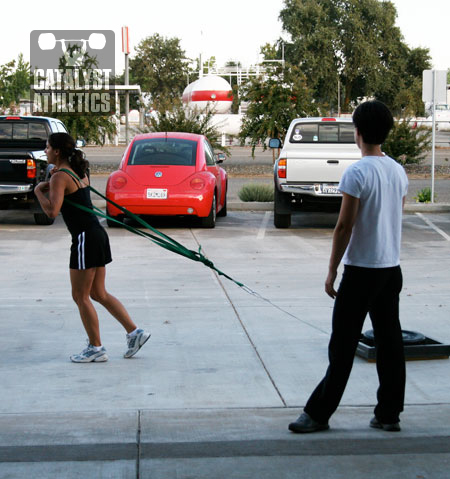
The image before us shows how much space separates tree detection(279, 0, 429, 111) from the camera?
2591 inches

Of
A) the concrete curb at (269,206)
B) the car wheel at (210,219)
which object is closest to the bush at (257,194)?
the concrete curb at (269,206)

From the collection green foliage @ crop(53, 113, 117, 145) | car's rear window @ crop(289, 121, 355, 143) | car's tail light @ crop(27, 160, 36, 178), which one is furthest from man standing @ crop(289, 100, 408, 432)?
green foliage @ crop(53, 113, 117, 145)

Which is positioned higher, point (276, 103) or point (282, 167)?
point (276, 103)

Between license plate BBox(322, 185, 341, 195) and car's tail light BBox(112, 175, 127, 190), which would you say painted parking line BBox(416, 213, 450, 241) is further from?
car's tail light BBox(112, 175, 127, 190)

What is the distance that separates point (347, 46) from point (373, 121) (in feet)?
213

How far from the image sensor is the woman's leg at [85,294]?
589cm

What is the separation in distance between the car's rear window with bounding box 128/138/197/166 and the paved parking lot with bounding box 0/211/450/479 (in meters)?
4.01

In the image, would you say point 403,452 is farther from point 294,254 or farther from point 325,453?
point 294,254

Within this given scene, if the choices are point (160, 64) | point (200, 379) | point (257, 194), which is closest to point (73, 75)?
point (257, 194)

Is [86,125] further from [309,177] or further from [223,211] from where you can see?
[309,177]

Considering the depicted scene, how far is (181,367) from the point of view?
597 cm

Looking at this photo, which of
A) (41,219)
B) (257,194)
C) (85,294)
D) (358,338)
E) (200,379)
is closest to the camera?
(358,338)

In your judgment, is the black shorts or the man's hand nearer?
the man's hand

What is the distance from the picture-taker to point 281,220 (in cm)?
1469
